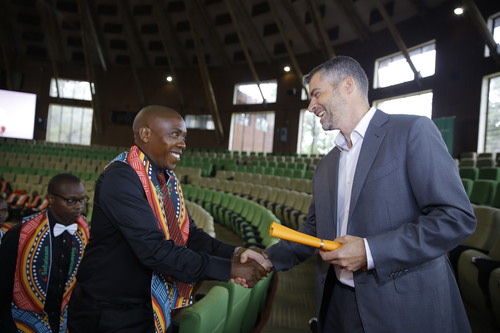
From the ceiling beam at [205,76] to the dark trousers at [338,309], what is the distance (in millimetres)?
16842

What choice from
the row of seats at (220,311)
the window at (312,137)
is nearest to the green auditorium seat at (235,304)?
the row of seats at (220,311)

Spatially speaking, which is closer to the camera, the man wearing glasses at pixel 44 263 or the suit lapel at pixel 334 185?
the suit lapel at pixel 334 185

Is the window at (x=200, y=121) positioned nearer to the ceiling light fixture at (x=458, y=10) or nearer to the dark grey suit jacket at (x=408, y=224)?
the ceiling light fixture at (x=458, y=10)

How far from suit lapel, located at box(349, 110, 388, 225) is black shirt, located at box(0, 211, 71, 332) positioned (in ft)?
5.62

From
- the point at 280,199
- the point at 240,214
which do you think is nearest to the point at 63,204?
the point at 240,214

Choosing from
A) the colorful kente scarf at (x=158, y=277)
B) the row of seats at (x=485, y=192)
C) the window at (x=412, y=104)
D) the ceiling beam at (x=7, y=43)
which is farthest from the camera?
the ceiling beam at (x=7, y=43)

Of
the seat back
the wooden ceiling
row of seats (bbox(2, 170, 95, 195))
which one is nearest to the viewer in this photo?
the seat back

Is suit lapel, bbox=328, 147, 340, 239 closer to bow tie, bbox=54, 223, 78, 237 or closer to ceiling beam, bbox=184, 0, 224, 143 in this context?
bow tie, bbox=54, 223, 78, 237

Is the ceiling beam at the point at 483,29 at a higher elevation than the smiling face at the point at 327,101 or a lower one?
higher

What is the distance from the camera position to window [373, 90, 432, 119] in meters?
12.4

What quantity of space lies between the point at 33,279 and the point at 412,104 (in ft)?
43.3

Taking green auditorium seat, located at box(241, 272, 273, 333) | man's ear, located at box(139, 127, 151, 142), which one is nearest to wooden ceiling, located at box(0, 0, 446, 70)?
green auditorium seat, located at box(241, 272, 273, 333)

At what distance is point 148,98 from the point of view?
73.3 feet

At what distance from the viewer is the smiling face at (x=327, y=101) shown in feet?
5.08
